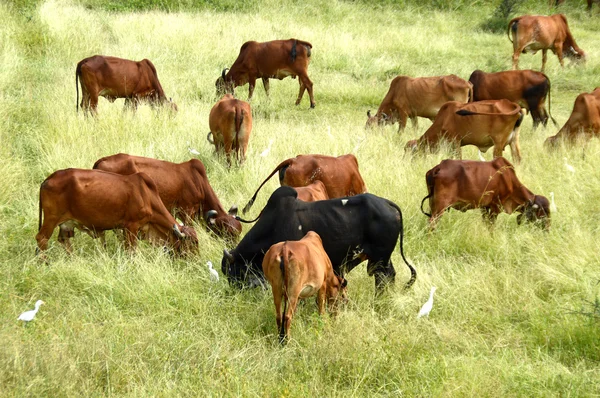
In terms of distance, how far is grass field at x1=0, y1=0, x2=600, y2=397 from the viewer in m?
4.86

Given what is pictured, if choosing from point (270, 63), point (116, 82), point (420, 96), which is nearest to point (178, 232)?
point (116, 82)

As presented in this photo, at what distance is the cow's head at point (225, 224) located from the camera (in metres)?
6.95

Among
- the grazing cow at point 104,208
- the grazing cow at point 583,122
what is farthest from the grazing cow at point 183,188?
the grazing cow at point 583,122

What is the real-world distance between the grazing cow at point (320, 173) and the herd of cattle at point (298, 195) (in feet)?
0.03

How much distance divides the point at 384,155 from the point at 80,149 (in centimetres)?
362

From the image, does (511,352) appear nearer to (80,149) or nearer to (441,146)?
(441,146)

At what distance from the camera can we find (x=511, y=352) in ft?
17.4

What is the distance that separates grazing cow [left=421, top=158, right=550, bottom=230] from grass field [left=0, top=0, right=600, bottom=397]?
18 cm

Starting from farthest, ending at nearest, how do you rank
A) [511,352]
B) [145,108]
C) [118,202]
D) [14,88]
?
1. [14,88]
2. [145,108]
3. [118,202]
4. [511,352]

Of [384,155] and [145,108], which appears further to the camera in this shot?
[145,108]

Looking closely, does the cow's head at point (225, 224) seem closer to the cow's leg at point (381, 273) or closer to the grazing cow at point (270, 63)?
the cow's leg at point (381, 273)

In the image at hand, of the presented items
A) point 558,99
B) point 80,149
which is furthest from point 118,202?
point 558,99

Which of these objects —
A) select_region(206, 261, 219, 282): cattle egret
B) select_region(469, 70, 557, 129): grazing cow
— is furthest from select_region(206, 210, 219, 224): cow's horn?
select_region(469, 70, 557, 129): grazing cow

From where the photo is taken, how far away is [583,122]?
32.3 feet
